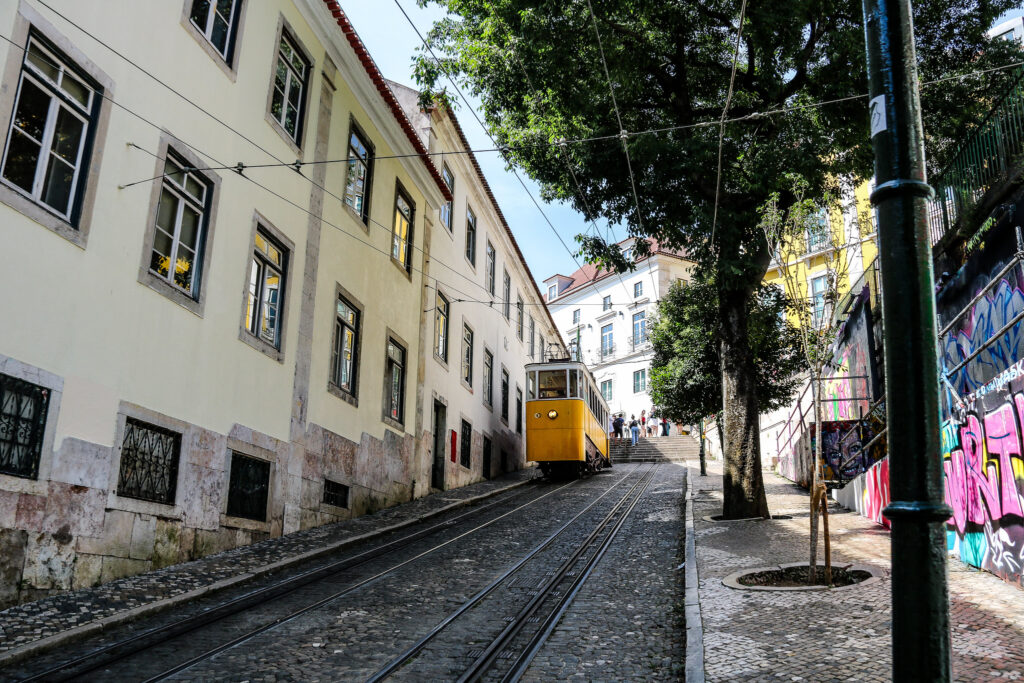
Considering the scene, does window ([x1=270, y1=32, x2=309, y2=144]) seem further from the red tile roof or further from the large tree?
the large tree

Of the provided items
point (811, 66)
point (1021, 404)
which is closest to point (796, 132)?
point (811, 66)

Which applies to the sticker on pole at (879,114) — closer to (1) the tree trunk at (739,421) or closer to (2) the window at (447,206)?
(1) the tree trunk at (739,421)

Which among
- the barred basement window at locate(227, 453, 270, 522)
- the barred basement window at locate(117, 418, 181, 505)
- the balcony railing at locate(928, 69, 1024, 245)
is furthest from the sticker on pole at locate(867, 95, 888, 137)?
the barred basement window at locate(227, 453, 270, 522)

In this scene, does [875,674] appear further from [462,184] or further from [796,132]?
→ [462,184]

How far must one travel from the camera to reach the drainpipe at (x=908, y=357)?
2043mm

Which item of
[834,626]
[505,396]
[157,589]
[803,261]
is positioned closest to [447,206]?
[505,396]

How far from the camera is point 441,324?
19.5m

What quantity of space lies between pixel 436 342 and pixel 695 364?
831 centimetres

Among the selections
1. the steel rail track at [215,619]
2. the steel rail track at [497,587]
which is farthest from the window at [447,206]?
the steel rail track at [215,619]

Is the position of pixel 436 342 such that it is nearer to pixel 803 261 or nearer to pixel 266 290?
pixel 266 290

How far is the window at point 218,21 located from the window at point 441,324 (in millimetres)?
8851

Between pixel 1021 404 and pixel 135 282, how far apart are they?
8.34 metres

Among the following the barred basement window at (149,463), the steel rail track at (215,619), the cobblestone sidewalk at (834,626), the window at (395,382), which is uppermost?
the window at (395,382)

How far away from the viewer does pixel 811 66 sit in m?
13.0
